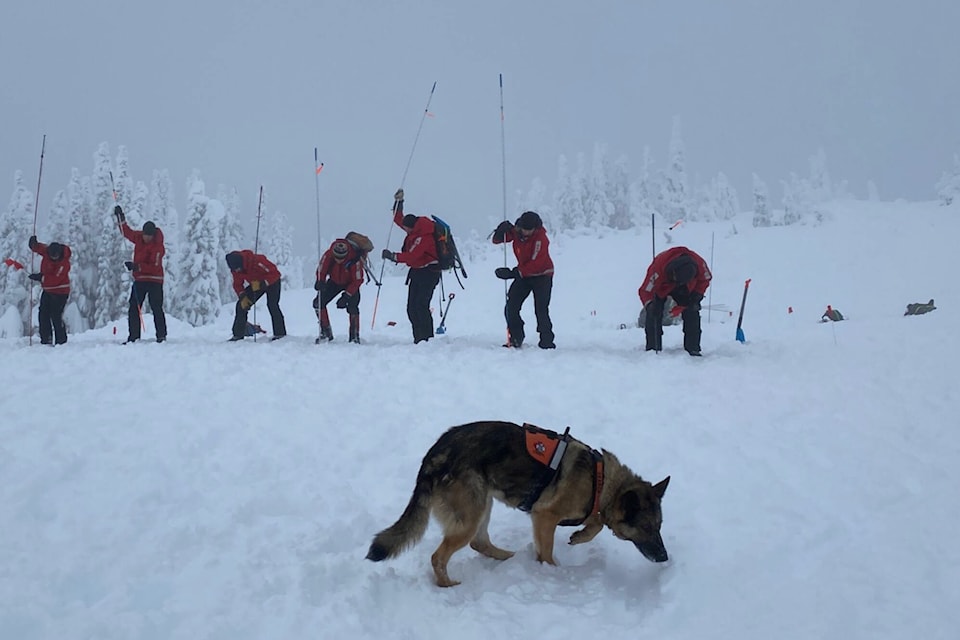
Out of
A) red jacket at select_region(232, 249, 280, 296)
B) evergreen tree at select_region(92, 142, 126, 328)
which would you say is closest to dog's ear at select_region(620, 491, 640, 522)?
red jacket at select_region(232, 249, 280, 296)

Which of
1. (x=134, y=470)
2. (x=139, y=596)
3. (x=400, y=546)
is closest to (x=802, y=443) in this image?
(x=400, y=546)

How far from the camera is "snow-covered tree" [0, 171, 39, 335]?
42.7 meters

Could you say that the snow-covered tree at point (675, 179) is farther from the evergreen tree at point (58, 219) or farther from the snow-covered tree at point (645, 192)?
the evergreen tree at point (58, 219)

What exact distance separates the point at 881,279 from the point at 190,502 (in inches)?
1394

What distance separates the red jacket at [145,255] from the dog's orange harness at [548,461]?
11.2 m

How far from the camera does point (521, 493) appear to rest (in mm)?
4215

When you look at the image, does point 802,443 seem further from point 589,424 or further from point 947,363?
point 947,363

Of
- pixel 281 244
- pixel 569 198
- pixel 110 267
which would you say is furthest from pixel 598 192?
pixel 110 267

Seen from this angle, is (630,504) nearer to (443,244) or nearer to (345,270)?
(443,244)

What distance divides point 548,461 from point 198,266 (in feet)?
154

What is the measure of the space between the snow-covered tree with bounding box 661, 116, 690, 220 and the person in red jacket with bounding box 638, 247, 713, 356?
2463 inches

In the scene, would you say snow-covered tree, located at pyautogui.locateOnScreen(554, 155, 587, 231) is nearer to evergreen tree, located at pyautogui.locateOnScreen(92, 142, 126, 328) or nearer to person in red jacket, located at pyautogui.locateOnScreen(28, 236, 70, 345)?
evergreen tree, located at pyautogui.locateOnScreen(92, 142, 126, 328)

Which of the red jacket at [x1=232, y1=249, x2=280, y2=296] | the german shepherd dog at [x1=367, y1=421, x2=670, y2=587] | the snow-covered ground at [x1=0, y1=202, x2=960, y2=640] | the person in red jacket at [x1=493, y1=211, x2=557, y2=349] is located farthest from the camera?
the red jacket at [x1=232, y1=249, x2=280, y2=296]

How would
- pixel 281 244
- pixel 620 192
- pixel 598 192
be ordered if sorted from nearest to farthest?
pixel 598 192, pixel 620 192, pixel 281 244
